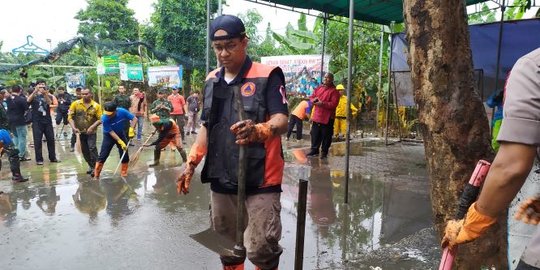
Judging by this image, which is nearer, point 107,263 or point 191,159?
point 191,159

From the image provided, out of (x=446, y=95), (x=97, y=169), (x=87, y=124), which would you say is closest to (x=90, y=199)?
(x=97, y=169)

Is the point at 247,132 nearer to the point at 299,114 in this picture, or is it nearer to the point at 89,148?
the point at 89,148

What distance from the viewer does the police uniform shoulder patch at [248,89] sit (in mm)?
2447

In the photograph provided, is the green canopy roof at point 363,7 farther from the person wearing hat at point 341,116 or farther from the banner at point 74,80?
the banner at point 74,80

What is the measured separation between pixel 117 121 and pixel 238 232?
540 centimetres

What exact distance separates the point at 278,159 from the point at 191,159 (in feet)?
1.93

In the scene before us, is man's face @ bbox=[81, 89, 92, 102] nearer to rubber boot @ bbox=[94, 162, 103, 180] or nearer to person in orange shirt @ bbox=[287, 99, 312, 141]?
rubber boot @ bbox=[94, 162, 103, 180]

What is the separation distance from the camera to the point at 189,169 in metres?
2.64

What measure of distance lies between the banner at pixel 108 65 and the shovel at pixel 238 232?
15162mm

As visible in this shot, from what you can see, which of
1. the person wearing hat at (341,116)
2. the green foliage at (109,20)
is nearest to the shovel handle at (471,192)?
the person wearing hat at (341,116)

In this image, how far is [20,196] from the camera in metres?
5.75

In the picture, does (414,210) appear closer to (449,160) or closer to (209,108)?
(449,160)

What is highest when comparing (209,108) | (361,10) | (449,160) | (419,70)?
(361,10)

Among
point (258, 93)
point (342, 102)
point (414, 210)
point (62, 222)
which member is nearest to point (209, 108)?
point (258, 93)
